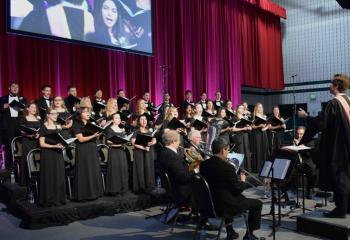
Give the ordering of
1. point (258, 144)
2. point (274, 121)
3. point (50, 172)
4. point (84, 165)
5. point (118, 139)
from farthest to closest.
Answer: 1. point (258, 144)
2. point (274, 121)
3. point (118, 139)
4. point (84, 165)
5. point (50, 172)

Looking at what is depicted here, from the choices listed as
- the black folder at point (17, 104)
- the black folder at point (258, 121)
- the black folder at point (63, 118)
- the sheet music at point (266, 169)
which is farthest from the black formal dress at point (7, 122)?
the black folder at point (258, 121)

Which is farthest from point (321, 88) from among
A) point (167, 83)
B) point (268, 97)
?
point (167, 83)

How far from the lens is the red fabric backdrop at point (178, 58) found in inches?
345

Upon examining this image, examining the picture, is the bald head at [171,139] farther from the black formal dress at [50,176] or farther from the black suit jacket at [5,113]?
the black suit jacket at [5,113]

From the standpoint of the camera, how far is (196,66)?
12.4 m

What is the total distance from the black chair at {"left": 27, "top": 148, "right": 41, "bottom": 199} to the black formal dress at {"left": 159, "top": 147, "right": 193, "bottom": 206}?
2088mm

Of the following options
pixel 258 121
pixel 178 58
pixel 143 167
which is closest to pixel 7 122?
pixel 143 167

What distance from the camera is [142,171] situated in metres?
6.43

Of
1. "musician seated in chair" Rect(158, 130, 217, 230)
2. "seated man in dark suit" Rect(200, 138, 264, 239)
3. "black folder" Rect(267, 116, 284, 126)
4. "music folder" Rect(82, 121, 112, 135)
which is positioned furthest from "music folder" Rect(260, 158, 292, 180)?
"black folder" Rect(267, 116, 284, 126)

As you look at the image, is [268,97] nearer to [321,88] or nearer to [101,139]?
[321,88]

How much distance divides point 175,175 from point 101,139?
2877 millimetres

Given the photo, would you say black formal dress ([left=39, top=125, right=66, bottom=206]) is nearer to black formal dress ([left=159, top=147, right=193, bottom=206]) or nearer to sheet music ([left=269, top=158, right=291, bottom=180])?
black formal dress ([left=159, top=147, right=193, bottom=206])

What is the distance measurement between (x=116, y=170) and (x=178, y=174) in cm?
185

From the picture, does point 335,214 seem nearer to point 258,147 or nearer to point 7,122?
point 258,147
